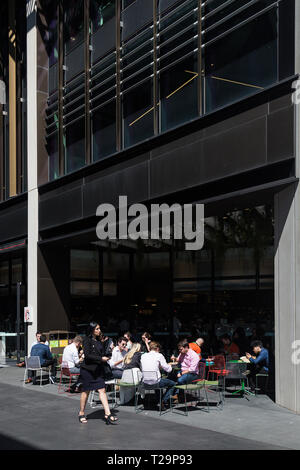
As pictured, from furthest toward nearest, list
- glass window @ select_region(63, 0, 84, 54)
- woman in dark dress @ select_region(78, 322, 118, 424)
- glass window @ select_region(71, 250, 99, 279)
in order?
glass window @ select_region(71, 250, 99, 279) < glass window @ select_region(63, 0, 84, 54) < woman in dark dress @ select_region(78, 322, 118, 424)

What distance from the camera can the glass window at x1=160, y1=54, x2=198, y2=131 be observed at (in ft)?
46.6

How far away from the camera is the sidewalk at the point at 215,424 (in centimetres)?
825

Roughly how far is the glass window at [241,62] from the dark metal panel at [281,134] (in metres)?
1.12

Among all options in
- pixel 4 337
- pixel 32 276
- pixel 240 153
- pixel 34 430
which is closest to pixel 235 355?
pixel 240 153

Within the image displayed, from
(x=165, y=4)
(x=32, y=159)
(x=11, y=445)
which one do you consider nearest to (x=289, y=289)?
(x=11, y=445)

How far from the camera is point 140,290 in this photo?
24.1m

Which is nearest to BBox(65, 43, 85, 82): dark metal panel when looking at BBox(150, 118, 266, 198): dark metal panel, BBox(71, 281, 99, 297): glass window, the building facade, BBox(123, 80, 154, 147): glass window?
the building facade

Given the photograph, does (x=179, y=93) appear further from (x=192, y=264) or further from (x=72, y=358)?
(x=192, y=264)

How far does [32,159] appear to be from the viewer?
20.7m

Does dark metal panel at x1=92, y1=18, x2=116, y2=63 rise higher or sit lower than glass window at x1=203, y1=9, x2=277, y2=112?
higher

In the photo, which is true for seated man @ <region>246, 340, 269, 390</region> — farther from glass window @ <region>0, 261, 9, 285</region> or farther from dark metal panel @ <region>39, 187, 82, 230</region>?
glass window @ <region>0, 261, 9, 285</region>

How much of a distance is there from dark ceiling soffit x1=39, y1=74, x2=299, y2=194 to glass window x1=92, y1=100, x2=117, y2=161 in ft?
1.77

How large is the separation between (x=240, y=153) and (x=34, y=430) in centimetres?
722

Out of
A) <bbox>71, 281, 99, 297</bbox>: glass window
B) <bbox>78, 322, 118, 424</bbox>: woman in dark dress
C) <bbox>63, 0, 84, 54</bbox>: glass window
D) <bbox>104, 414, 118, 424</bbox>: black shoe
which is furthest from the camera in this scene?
<bbox>71, 281, 99, 297</bbox>: glass window
